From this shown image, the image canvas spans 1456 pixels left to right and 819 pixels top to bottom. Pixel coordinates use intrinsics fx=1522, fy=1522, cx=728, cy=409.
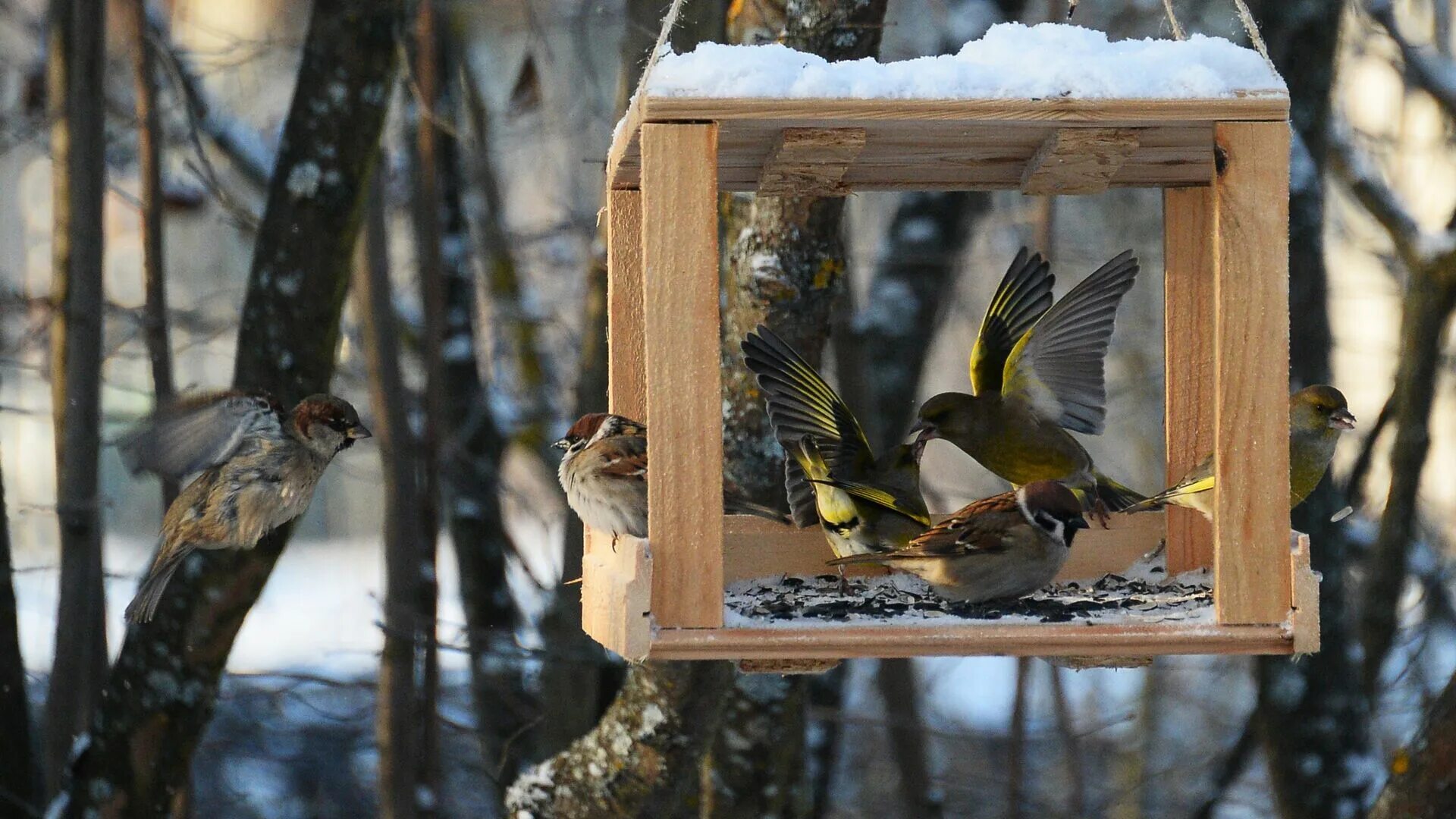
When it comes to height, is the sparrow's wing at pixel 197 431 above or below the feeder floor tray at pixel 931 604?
above

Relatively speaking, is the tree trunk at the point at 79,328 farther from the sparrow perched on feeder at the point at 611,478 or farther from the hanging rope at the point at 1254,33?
the hanging rope at the point at 1254,33

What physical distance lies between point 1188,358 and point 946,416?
2.24 feet

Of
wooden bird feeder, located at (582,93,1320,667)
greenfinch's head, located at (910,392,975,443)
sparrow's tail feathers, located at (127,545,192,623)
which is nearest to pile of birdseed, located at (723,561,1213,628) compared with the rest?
wooden bird feeder, located at (582,93,1320,667)

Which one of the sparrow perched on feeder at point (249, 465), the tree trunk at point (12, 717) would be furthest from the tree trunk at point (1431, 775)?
the tree trunk at point (12, 717)

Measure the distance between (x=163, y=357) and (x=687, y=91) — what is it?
4012 mm

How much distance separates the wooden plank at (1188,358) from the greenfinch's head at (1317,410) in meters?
0.26

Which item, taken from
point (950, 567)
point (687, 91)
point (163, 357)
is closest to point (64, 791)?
point (163, 357)

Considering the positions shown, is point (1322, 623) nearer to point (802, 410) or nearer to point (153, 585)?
point (802, 410)

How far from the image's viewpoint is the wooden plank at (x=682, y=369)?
9.35 feet

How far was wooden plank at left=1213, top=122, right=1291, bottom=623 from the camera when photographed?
2.88 meters

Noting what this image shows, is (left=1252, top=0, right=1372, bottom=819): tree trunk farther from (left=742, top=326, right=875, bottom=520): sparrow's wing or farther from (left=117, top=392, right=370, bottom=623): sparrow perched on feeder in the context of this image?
(left=117, top=392, right=370, bottom=623): sparrow perched on feeder

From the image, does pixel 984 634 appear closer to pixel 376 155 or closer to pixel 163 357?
pixel 376 155

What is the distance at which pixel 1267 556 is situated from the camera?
289cm

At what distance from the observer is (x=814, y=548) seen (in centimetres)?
404
